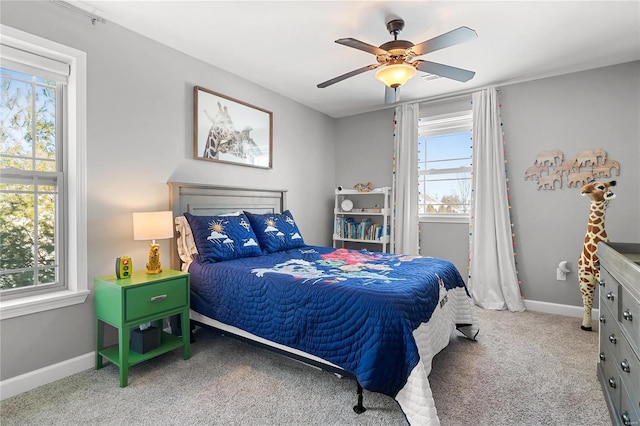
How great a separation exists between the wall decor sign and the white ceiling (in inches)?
33.9

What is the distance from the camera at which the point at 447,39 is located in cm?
202

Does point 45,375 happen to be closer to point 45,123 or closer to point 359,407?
point 45,123

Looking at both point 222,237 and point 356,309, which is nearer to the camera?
point 356,309

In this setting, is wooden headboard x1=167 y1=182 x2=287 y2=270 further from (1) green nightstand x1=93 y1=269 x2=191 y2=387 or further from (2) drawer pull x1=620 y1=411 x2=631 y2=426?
(2) drawer pull x1=620 y1=411 x2=631 y2=426

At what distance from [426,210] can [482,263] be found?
0.94 m

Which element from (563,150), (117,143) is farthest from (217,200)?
(563,150)

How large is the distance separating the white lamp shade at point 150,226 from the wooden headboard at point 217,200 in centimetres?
36

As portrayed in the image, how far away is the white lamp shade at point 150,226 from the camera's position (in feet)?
7.89

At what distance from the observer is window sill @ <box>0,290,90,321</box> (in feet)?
6.42

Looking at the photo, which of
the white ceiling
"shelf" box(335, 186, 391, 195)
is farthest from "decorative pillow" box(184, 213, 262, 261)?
"shelf" box(335, 186, 391, 195)

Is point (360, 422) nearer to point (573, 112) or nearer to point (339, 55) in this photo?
point (339, 55)

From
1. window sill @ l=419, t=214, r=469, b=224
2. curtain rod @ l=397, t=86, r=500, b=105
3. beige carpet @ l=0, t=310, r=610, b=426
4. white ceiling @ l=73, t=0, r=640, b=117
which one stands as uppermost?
white ceiling @ l=73, t=0, r=640, b=117

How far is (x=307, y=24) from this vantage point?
2.49 m

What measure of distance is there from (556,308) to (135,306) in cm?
395
